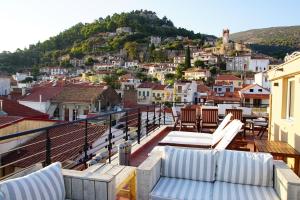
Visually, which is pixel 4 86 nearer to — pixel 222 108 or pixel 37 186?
pixel 222 108

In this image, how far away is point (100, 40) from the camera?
126m

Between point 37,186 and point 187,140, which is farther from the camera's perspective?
point 187,140

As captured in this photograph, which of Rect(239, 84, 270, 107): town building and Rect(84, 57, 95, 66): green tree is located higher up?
Rect(84, 57, 95, 66): green tree

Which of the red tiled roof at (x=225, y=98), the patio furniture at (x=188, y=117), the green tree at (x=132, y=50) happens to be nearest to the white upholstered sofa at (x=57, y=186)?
the patio furniture at (x=188, y=117)

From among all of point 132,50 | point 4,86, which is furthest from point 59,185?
point 132,50

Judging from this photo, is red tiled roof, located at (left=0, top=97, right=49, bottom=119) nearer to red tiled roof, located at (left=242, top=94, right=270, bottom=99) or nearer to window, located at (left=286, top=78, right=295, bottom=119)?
window, located at (left=286, top=78, right=295, bottom=119)

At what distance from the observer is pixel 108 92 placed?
123 feet

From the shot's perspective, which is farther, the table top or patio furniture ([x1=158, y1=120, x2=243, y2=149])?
patio furniture ([x1=158, y1=120, x2=243, y2=149])

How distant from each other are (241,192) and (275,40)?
5020 inches

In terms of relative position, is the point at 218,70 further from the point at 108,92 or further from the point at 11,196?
the point at 11,196

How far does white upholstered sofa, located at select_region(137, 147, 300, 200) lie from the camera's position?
3.18 meters

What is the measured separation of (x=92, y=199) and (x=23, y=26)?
99.4ft

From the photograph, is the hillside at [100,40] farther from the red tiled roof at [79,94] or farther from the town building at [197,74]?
the red tiled roof at [79,94]

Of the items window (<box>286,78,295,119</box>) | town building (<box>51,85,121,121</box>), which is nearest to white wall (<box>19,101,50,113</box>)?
town building (<box>51,85,121,121</box>)
